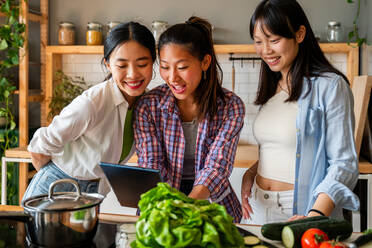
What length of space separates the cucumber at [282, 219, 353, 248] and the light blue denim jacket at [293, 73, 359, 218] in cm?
28

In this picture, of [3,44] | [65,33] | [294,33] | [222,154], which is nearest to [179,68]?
[222,154]

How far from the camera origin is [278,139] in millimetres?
1753

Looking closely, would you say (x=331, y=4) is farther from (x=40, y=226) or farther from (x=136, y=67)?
(x=40, y=226)

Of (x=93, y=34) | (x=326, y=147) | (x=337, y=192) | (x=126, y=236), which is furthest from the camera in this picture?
(x=93, y=34)

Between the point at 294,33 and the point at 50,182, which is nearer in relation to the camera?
the point at 294,33

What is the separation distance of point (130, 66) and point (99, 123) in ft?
0.94

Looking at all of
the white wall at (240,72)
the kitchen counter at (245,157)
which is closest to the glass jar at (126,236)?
the kitchen counter at (245,157)

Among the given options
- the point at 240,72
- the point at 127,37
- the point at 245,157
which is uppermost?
the point at 127,37

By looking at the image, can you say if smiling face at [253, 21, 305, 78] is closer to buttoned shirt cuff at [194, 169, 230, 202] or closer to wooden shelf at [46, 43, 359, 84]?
buttoned shirt cuff at [194, 169, 230, 202]

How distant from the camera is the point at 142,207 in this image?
42.2 inches

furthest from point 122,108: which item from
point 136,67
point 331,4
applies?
point 331,4

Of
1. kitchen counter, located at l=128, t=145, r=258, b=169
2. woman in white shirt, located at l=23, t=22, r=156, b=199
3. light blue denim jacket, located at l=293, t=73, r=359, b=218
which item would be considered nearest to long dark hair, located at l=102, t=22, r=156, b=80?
woman in white shirt, located at l=23, t=22, r=156, b=199

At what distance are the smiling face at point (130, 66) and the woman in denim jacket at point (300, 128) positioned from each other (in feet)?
1.63

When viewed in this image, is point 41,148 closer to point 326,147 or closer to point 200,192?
point 200,192
